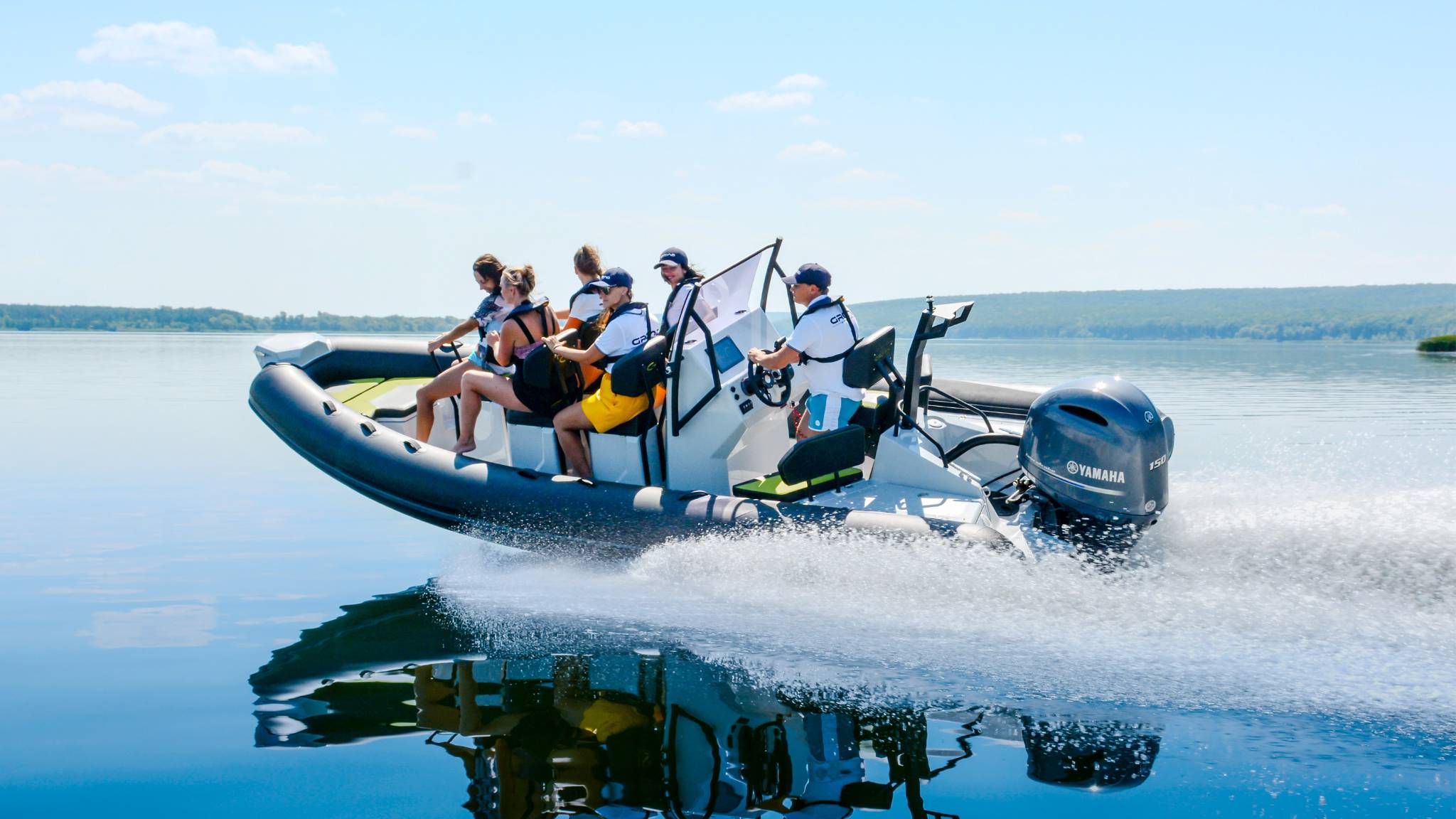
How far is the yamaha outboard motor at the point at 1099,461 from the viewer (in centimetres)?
443

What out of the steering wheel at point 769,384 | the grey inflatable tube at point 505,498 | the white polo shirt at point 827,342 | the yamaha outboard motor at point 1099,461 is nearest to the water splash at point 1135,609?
the grey inflatable tube at point 505,498

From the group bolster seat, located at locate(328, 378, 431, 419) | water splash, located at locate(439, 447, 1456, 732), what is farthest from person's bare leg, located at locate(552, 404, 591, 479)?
bolster seat, located at locate(328, 378, 431, 419)

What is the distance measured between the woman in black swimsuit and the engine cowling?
9.17ft

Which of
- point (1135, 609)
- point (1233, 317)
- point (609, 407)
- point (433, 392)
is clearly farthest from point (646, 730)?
point (1233, 317)

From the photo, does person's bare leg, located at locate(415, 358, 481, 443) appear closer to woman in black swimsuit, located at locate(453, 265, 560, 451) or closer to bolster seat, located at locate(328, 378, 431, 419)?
woman in black swimsuit, located at locate(453, 265, 560, 451)

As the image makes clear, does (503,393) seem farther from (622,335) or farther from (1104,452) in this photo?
(1104,452)

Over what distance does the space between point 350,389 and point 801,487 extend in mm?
3935

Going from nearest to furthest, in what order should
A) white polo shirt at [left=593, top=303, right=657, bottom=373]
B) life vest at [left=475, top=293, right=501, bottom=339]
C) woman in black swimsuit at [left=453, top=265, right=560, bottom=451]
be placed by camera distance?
white polo shirt at [left=593, top=303, right=657, bottom=373] → woman in black swimsuit at [left=453, top=265, right=560, bottom=451] → life vest at [left=475, top=293, right=501, bottom=339]

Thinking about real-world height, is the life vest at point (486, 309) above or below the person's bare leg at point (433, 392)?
above

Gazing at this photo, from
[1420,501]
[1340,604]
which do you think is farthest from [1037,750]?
[1420,501]

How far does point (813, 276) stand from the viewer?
5.21 meters

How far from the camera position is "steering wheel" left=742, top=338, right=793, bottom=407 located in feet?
18.3

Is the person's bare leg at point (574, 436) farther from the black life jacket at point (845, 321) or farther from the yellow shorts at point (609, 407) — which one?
the black life jacket at point (845, 321)

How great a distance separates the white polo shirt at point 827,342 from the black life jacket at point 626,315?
0.88 m
